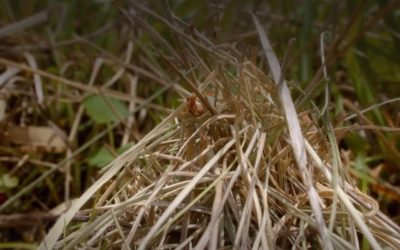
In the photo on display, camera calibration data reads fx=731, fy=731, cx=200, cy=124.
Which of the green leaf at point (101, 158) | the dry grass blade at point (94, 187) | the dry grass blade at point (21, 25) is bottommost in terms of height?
the green leaf at point (101, 158)

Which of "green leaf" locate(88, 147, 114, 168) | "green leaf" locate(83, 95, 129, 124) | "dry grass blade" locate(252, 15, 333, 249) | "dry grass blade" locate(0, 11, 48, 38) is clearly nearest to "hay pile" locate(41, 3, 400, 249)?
"dry grass blade" locate(252, 15, 333, 249)

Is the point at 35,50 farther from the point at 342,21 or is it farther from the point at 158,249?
the point at 158,249

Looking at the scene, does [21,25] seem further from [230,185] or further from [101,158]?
[230,185]

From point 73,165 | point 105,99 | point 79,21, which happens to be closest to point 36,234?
point 73,165

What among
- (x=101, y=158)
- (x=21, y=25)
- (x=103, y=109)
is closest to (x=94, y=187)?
(x=101, y=158)

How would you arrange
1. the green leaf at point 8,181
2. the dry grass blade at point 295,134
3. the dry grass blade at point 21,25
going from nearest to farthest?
1. the dry grass blade at point 295,134
2. the green leaf at point 8,181
3. the dry grass blade at point 21,25

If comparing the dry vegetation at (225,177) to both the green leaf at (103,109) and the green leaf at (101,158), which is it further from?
the green leaf at (103,109)

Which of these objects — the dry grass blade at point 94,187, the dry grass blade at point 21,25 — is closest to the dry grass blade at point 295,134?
the dry grass blade at point 94,187
